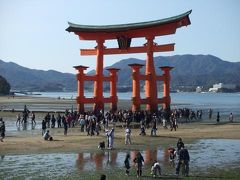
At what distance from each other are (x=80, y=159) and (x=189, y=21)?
80.4 ft

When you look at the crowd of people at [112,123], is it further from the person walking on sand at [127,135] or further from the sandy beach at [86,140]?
the sandy beach at [86,140]

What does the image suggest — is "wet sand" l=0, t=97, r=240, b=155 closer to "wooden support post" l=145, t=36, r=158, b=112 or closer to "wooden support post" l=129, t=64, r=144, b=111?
"wooden support post" l=129, t=64, r=144, b=111

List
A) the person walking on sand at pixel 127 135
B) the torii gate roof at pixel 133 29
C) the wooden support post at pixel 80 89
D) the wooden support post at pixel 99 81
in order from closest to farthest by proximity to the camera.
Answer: the person walking on sand at pixel 127 135, the torii gate roof at pixel 133 29, the wooden support post at pixel 80 89, the wooden support post at pixel 99 81

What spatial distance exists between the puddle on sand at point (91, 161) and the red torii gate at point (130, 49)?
1866 centimetres

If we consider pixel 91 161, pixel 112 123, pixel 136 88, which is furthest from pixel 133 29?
pixel 91 161

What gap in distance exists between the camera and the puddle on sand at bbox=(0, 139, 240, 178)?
17.8m

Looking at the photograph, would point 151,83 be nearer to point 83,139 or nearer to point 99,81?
point 99,81

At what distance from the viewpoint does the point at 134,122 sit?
38875 mm

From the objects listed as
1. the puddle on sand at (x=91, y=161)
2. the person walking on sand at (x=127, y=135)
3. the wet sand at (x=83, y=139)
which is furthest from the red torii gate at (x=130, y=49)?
the puddle on sand at (x=91, y=161)

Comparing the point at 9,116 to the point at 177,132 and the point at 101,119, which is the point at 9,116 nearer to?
the point at 101,119

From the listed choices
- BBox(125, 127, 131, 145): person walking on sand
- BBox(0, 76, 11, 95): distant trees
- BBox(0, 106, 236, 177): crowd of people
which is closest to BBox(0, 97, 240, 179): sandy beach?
BBox(125, 127, 131, 145): person walking on sand

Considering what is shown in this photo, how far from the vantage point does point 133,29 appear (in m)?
43.6

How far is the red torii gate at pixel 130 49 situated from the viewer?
42.2 meters

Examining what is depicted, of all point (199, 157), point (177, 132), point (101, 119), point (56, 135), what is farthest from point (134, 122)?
point (199, 157)
